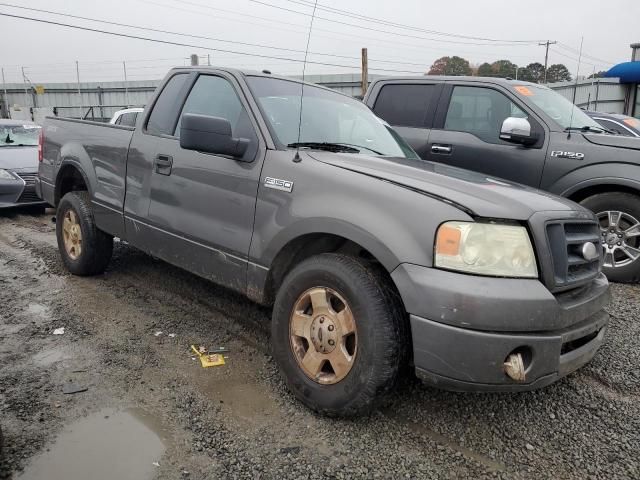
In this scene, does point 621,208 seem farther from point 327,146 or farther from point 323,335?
point 323,335

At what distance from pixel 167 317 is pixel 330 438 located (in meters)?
2.04

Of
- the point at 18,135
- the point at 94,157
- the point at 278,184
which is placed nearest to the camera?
the point at 278,184

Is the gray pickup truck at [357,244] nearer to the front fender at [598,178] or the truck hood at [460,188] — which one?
the truck hood at [460,188]

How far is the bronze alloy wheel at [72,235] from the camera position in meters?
4.91

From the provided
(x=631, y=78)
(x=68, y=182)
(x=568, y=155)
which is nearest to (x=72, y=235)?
(x=68, y=182)

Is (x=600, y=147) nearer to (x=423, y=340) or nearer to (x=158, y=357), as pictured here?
(x=423, y=340)

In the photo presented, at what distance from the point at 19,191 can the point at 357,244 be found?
24.5 ft

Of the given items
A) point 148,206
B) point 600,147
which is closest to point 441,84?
point 600,147

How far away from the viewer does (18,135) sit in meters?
9.70

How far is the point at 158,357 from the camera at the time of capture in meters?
3.41

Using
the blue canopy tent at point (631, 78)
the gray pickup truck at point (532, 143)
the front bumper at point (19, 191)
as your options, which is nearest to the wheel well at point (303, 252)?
the gray pickup truck at point (532, 143)

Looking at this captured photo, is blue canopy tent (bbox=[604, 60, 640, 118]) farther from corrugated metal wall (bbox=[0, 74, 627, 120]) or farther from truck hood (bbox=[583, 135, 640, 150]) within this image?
truck hood (bbox=[583, 135, 640, 150])

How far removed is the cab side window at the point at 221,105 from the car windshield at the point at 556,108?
11.1 feet

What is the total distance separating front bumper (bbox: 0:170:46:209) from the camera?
8.12 metres
